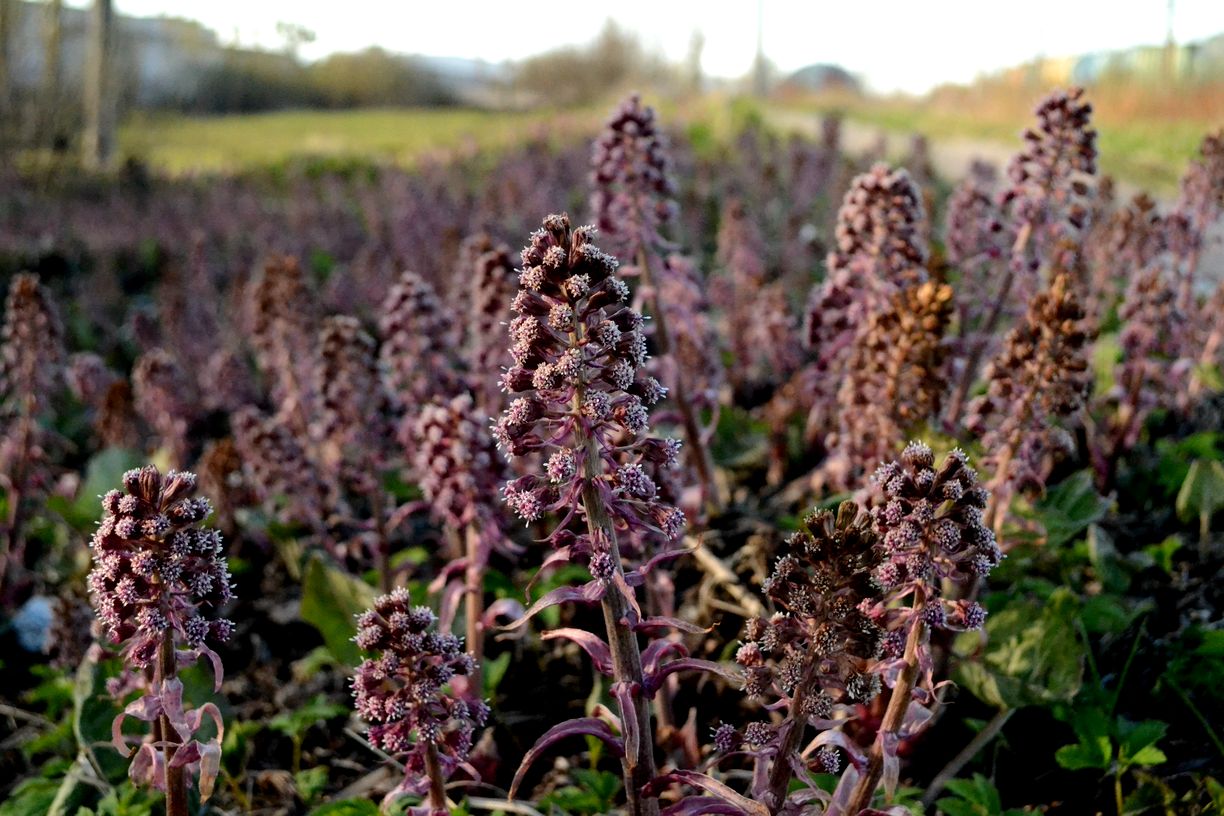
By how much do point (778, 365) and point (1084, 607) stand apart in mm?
2716

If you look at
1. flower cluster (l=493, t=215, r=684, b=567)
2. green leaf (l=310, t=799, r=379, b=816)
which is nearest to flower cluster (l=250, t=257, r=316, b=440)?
green leaf (l=310, t=799, r=379, b=816)

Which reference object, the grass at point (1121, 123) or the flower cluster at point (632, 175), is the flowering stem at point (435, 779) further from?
the grass at point (1121, 123)

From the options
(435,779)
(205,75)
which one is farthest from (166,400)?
(205,75)

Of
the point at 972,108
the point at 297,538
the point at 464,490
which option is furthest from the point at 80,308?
the point at 972,108

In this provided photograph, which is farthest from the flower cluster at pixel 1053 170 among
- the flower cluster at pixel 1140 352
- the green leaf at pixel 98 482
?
the green leaf at pixel 98 482

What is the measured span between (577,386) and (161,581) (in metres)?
0.89

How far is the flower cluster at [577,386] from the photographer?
184 centimetres

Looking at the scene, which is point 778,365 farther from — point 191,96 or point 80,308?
point 191,96

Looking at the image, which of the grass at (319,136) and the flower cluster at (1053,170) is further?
the grass at (319,136)

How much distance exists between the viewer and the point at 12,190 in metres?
14.5

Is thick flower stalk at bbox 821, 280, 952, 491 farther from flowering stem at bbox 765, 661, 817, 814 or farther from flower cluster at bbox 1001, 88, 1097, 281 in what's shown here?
flowering stem at bbox 765, 661, 817, 814

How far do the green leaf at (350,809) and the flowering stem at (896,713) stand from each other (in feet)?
3.63

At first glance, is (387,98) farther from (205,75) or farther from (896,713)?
(896,713)

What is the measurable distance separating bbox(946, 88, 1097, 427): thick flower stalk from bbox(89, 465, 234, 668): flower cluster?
252cm
